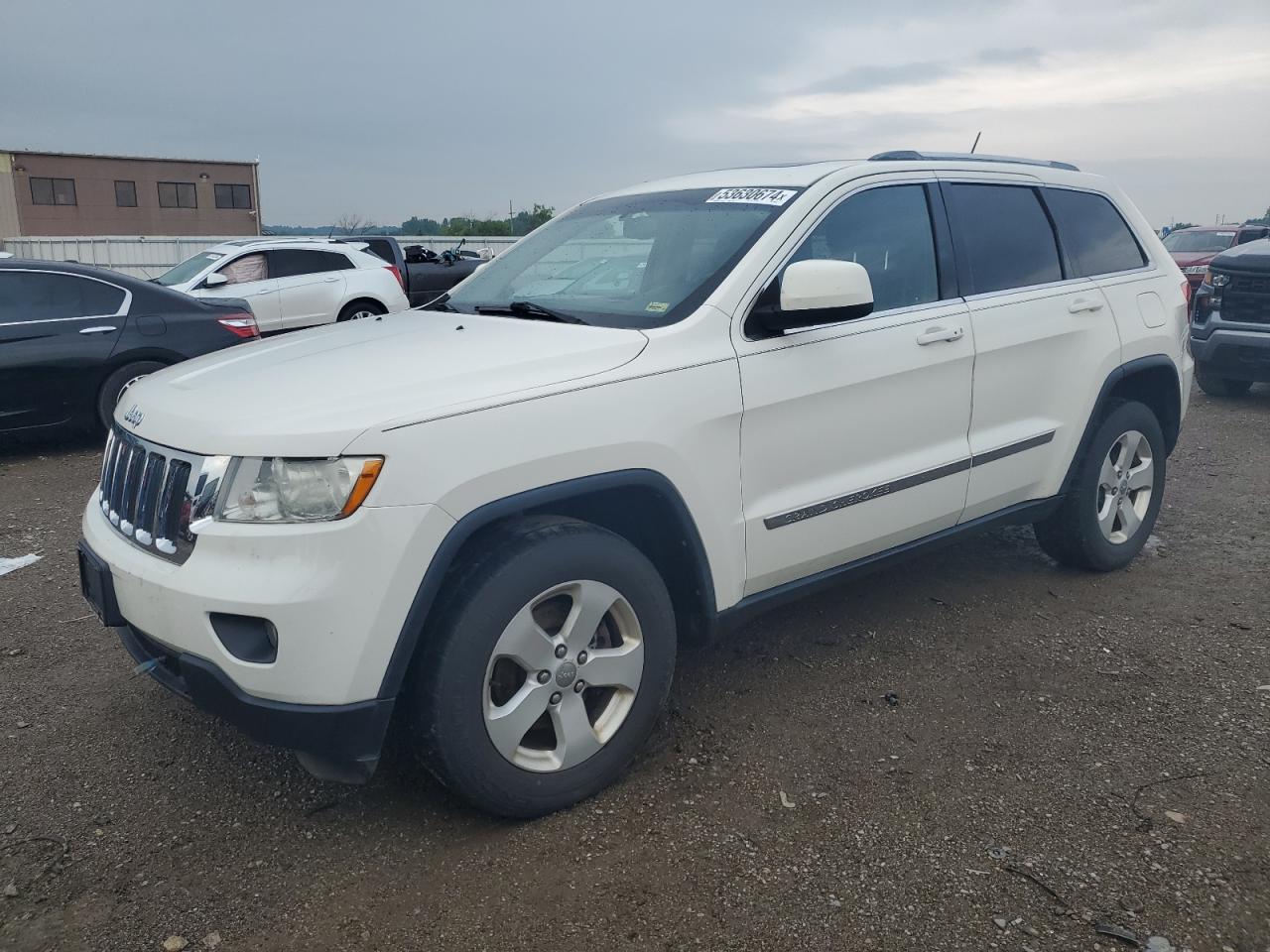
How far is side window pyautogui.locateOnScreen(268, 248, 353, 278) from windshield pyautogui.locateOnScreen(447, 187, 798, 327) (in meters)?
8.88

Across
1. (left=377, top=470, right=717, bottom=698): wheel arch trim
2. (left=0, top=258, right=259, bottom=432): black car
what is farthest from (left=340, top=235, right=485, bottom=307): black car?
(left=377, top=470, right=717, bottom=698): wheel arch trim

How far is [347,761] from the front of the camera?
258 cm

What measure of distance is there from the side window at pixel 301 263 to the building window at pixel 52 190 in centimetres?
3618

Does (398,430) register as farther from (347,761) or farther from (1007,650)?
(1007,650)

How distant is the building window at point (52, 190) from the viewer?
41750 mm

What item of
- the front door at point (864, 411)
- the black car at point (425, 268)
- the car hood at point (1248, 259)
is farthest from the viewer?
the black car at point (425, 268)

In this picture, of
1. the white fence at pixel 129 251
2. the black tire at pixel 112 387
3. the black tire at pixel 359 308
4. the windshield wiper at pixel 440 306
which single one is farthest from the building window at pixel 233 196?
the windshield wiper at pixel 440 306

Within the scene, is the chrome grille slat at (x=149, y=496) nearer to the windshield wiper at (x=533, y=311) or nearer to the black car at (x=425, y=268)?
the windshield wiper at (x=533, y=311)

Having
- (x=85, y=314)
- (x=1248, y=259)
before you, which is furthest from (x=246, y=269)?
(x=1248, y=259)

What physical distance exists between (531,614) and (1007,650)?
7.24 ft

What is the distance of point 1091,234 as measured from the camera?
15.4 feet

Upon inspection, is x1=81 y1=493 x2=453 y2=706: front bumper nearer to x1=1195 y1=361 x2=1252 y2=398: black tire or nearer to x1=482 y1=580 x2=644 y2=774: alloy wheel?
x1=482 y1=580 x2=644 y2=774: alloy wheel

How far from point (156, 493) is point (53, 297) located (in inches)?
230

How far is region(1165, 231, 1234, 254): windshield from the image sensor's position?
1585cm
